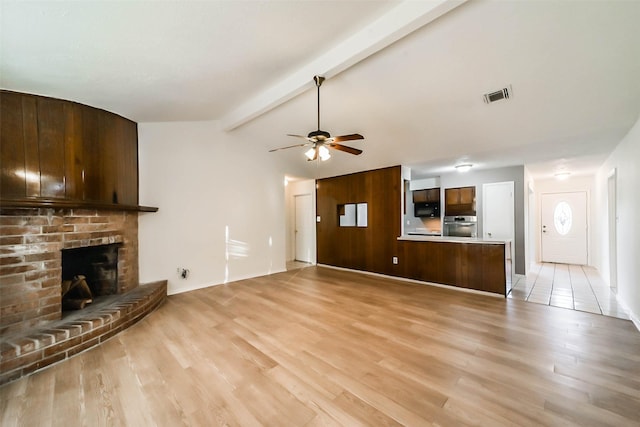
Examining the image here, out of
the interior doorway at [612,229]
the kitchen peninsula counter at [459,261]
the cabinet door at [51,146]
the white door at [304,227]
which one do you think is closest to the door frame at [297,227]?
the white door at [304,227]

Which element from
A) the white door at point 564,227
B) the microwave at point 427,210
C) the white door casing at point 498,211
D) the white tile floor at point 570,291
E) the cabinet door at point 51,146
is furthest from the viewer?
the microwave at point 427,210

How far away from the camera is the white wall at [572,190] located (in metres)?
6.36

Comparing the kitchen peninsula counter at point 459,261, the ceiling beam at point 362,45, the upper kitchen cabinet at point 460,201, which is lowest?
the kitchen peninsula counter at point 459,261

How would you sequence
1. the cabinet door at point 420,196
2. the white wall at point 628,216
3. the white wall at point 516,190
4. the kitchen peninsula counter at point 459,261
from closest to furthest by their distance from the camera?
the white wall at point 628,216, the kitchen peninsula counter at point 459,261, the white wall at point 516,190, the cabinet door at point 420,196

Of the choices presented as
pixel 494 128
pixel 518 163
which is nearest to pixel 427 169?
pixel 518 163

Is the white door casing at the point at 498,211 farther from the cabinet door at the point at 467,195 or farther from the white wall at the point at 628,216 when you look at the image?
the white wall at the point at 628,216

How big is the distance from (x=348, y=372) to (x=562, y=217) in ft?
26.5

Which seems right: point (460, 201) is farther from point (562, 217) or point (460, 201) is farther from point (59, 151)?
point (59, 151)

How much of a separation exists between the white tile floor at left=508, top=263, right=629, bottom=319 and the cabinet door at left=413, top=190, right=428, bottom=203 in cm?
278

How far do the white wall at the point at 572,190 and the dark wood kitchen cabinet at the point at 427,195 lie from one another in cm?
311

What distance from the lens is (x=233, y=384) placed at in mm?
1912

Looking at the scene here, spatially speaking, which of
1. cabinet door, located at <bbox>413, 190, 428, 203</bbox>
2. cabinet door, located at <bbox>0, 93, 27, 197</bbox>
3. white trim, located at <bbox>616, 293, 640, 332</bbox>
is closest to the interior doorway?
white trim, located at <bbox>616, 293, 640, 332</bbox>

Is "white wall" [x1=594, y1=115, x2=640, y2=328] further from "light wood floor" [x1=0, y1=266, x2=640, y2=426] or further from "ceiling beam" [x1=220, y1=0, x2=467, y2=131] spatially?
"ceiling beam" [x1=220, y1=0, x2=467, y2=131]

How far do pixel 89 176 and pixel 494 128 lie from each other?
5333 mm
